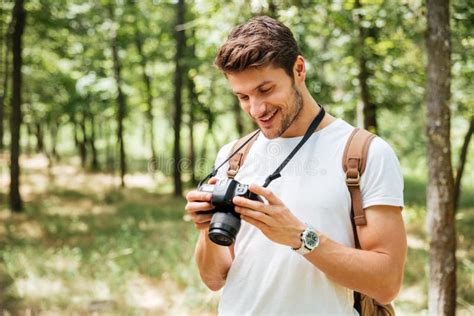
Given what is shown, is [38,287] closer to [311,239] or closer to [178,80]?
[311,239]

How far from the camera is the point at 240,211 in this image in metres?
1.74

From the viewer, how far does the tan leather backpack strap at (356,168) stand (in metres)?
1.80

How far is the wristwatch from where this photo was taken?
1702 millimetres

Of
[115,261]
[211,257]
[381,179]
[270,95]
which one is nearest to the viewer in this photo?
[381,179]

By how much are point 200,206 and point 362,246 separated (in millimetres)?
643

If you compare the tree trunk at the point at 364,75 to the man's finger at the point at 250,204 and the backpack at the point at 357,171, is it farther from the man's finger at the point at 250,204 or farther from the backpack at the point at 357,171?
the man's finger at the point at 250,204

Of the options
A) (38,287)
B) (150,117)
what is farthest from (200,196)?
(150,117)

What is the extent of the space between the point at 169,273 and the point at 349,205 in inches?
295

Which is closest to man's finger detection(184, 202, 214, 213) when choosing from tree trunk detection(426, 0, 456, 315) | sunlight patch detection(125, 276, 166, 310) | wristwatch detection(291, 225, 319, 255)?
wristwatch detection(291, 225, 319, 255)

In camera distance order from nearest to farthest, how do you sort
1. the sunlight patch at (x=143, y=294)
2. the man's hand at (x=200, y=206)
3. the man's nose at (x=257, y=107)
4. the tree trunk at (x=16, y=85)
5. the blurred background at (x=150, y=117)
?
the man's hand at (x=200, y=206) < the man's nose at (x=257, y=107) < the blurred background at (x=150, y=117) < the sunlight patch at (x=143, y=294) < the tree trunk at (x=16, y=85)

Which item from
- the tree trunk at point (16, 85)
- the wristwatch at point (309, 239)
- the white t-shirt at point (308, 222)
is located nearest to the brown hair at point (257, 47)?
the white t-shirt at point (308, 222)

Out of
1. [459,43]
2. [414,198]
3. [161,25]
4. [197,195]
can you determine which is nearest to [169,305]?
[459,43]

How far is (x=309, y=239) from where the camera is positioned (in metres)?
1.71

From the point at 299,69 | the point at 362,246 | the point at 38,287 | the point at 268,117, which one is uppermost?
the point at 299,69
